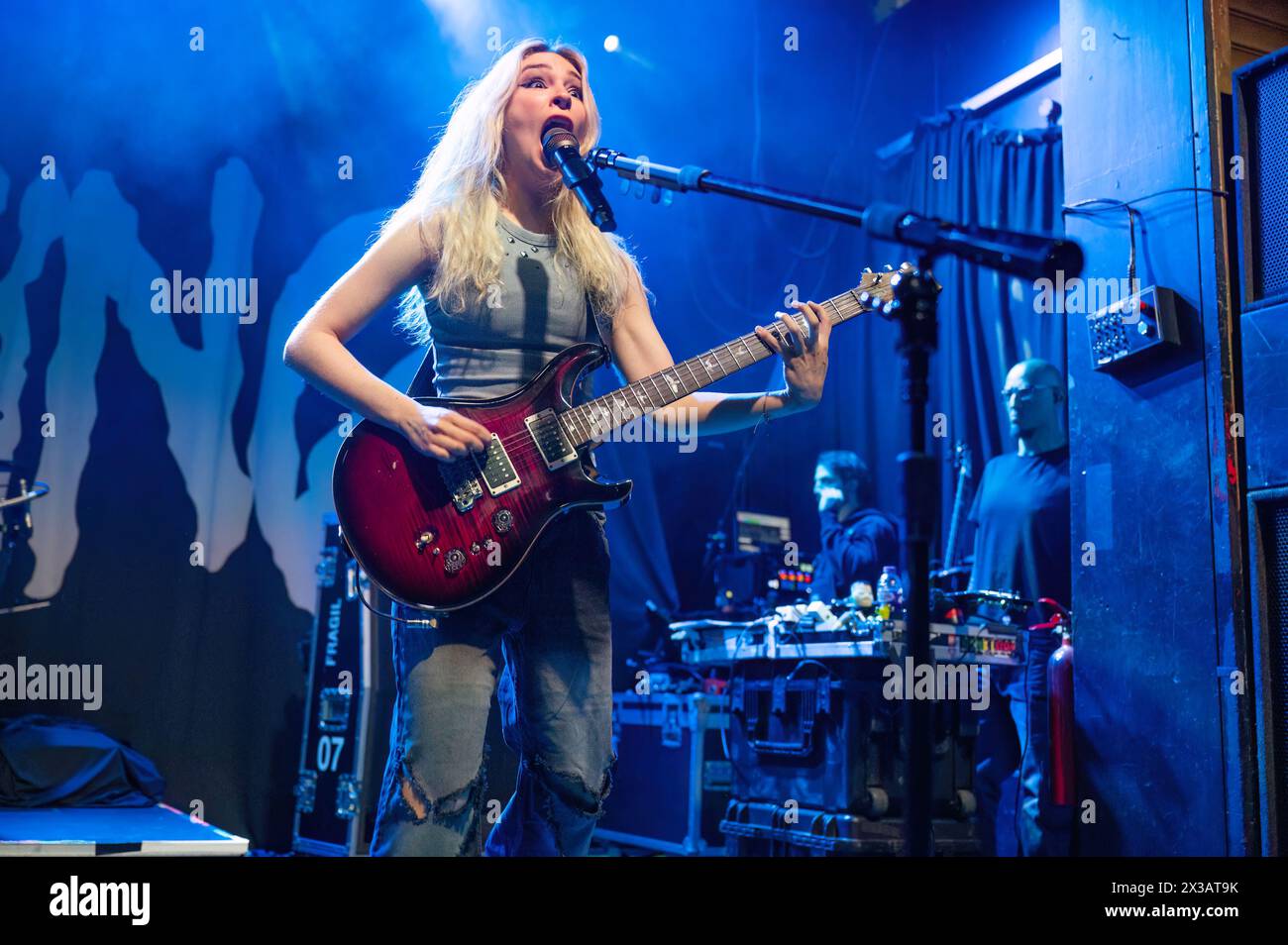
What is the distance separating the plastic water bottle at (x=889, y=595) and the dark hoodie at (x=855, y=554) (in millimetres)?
775

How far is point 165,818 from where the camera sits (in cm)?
450

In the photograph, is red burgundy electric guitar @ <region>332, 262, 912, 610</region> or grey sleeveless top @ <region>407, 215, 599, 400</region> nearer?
red burgundy electric guitar @ <region>332, 262, 912, 610</region>

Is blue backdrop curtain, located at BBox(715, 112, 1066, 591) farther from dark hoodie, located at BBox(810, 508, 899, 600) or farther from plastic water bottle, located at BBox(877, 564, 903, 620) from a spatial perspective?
plastic water bottle, located at BBox(877, 564, 903, 620)

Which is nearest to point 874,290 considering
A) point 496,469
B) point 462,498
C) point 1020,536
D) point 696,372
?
point 696,372

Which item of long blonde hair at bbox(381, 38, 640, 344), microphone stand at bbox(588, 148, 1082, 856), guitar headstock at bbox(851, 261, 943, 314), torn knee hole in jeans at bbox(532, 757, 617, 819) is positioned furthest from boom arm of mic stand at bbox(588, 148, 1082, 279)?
torn knee hole in jeans at bbox(532, 757, 617, 819)

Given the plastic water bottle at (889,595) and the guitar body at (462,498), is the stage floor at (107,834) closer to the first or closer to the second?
the guitar body at (462,498)

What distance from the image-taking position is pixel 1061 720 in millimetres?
4086

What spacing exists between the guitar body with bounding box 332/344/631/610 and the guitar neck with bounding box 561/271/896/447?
9 centimetres

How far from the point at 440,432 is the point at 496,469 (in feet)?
0.56

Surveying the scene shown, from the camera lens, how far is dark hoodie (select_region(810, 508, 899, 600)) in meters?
6.58

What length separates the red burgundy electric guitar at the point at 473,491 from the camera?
8.15 feet

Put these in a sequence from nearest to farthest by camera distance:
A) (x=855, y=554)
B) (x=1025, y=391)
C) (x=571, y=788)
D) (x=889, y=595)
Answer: (x=571, y=788) < (x=889, y=595) < (x=1025, y=391) < (x=855, y=554)

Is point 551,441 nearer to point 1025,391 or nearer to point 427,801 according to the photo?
point 427,801
